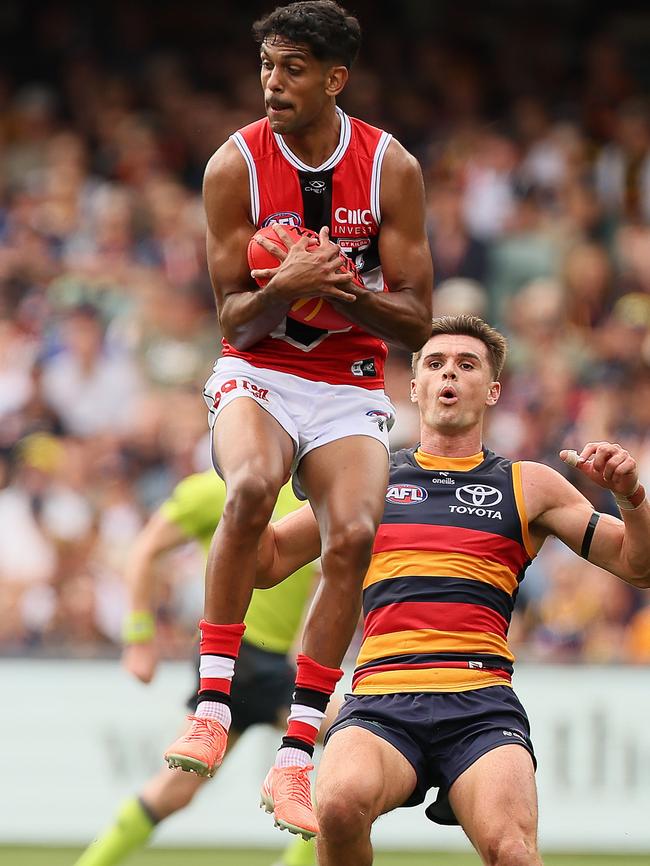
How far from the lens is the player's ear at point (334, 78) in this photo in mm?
5648

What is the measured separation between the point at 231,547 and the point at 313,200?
3.96ft

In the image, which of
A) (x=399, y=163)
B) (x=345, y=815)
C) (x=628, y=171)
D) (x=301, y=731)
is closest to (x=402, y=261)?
(x=399, y=163)

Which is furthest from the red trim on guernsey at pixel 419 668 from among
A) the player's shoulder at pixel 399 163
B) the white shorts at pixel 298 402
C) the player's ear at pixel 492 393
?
the player's shoulder at pixel 399 163

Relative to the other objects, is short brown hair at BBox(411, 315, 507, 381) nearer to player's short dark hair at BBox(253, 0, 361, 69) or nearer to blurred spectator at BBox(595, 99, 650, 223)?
player's short dark hair at BBox(253, 0, 361, 69)

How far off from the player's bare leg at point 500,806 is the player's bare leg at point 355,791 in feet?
0.74

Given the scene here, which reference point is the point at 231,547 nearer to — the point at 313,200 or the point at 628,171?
the point at 313,200

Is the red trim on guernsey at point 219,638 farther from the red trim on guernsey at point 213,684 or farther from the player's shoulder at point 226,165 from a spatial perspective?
the player's shoulder at point 226,165

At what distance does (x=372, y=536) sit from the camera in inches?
220

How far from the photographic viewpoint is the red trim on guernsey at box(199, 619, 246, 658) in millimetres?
5637

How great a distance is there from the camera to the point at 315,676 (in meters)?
5.70

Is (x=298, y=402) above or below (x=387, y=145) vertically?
below

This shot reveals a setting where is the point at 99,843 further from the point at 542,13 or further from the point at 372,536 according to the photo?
the point at 542,13

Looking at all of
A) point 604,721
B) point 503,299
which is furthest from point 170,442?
point 604,721

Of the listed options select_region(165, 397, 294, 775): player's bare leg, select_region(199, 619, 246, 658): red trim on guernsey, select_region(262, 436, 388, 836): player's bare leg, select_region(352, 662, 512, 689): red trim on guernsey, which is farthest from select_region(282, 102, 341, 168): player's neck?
select_region(352, 662, 512, 689): red trim on guernsey
